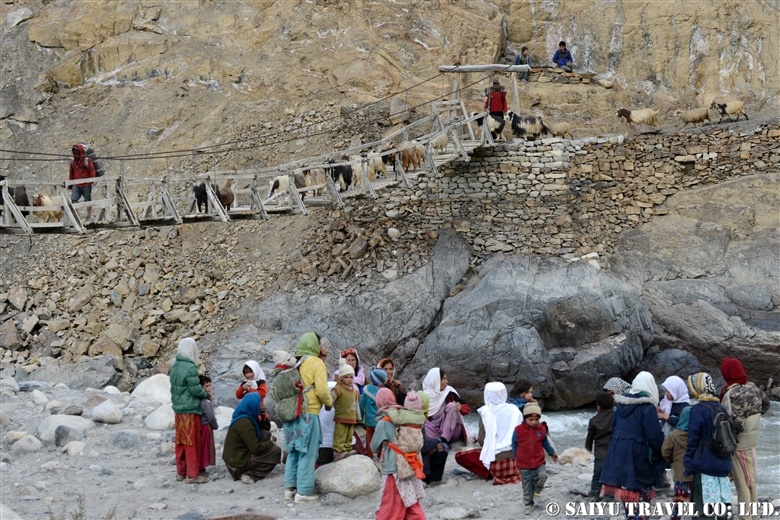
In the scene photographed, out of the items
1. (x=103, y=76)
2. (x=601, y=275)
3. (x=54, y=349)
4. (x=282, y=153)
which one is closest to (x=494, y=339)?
(x=601, y=275)

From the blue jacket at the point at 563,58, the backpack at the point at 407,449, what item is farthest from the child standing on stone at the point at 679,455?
the blue jacket at the point at 563,58

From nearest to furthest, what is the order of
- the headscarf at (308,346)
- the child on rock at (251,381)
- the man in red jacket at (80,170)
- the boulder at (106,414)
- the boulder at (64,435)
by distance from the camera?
1. the headscarf at (308,346)
2. the child on rock at (251,381)
3. the boulder at (64,435)
4. the boulder at (106,414)
5. the man in red jacket at (80,170)

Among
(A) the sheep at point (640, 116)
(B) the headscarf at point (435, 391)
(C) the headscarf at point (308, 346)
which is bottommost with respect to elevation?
(B) the headscarf at point (435, 391)

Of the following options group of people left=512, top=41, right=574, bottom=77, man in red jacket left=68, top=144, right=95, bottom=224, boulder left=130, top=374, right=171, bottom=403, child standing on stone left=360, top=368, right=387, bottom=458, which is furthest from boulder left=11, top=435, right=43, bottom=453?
group of people left=512, top=41, right=574, bottom=77

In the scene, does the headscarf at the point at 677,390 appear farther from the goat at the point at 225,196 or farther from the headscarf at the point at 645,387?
the goat at the point at 225,196

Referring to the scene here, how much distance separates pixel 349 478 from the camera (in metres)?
7.41

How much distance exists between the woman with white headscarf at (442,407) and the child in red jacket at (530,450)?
146 cm

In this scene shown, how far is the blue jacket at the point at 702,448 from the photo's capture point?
6004mm

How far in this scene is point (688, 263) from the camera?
17.0 meters

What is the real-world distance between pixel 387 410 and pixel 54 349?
37.4 feet

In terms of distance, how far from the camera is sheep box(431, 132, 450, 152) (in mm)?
15962

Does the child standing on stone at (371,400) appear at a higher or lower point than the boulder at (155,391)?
higher

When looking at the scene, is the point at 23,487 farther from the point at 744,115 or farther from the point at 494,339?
the point at 744,115

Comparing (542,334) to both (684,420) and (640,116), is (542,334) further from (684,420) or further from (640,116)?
(684,420)
